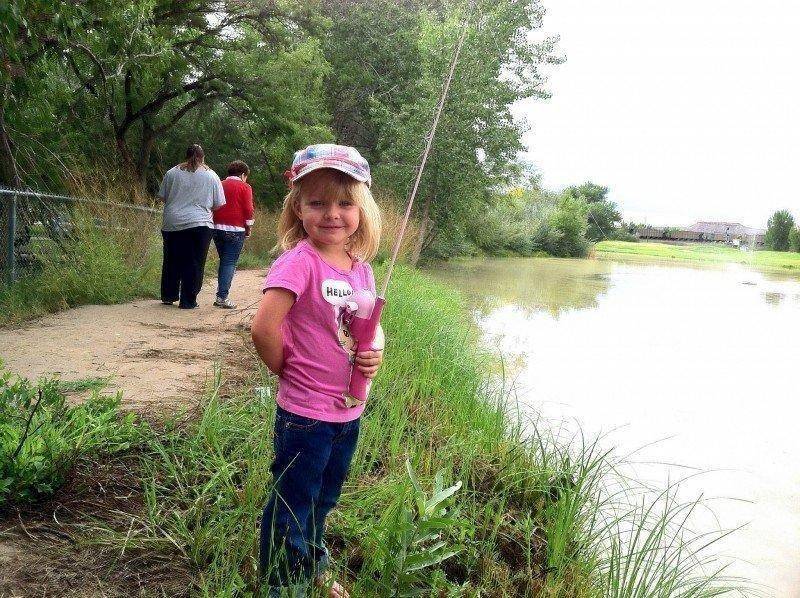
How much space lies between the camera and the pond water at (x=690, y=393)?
3.75 meters

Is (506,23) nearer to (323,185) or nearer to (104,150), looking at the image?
(104,150)

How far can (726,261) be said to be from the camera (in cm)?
4019

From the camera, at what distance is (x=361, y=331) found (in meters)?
1.69

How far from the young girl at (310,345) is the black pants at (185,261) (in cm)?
425

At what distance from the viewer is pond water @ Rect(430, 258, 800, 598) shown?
375cm

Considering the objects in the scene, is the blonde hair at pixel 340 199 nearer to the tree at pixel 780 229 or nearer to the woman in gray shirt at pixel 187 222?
the woman in gray shirt at pixel 187 222

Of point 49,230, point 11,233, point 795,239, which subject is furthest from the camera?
point 795,239

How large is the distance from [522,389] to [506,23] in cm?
1383

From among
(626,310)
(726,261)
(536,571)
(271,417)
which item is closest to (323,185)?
(271,417)

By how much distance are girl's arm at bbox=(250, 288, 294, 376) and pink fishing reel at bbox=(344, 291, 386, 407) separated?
0.59 feet

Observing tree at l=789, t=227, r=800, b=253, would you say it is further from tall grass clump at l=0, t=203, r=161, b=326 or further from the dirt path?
the dirt path

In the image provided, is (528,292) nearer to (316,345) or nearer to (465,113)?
(465,113)

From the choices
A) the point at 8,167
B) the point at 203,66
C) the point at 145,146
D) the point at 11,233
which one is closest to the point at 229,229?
the point at 11,233

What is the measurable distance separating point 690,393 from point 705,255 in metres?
43.4
